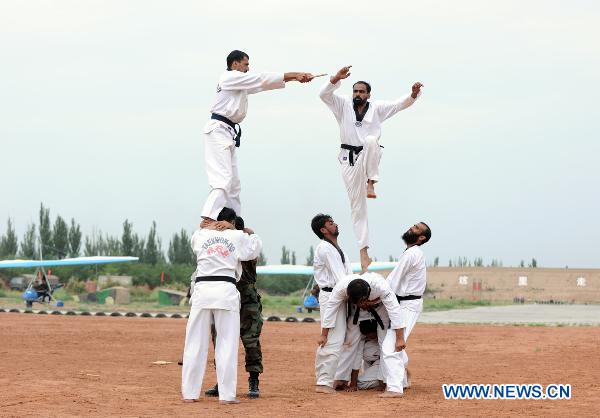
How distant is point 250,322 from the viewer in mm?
13656

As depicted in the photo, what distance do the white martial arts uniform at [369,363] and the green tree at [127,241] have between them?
63147 mm

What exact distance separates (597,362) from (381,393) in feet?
22.4

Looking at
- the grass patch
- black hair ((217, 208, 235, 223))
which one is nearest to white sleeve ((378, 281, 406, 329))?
black hair ((217, 208, 235, 223))

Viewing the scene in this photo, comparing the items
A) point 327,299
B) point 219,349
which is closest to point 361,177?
point 327,299

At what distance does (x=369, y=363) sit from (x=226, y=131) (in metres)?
3.81

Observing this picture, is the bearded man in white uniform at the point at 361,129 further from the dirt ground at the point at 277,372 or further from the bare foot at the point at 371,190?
the dirt ground at the point at 277,372

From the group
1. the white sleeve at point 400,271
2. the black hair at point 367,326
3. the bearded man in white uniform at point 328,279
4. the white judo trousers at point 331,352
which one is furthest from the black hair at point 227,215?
the white sleeve at point 400,271

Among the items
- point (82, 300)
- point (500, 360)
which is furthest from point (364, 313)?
point (82, 300)

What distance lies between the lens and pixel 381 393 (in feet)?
45.2

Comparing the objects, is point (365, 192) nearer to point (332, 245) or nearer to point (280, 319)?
point (332, 245)

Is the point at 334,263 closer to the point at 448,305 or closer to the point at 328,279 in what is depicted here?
the point at 328,279

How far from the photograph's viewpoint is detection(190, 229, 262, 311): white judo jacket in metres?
12.7

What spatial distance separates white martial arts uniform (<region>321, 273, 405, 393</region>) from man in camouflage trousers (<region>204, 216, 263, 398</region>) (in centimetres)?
96

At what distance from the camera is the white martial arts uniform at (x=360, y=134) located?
14.2 m
